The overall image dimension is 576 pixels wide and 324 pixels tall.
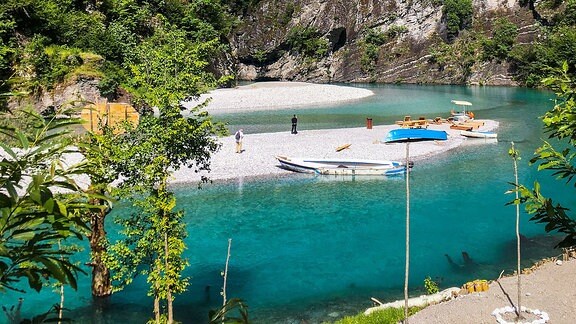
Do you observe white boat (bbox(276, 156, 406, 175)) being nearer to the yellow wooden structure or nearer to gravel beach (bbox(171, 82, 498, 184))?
gravel beach (bbox(171, 82, 498, 184))

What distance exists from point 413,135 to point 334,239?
22731 mm

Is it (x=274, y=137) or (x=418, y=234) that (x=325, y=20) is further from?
(x=418, y=234)

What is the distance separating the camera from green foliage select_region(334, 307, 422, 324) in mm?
14706

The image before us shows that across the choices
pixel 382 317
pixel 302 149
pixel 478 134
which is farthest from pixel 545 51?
pixel 382 317

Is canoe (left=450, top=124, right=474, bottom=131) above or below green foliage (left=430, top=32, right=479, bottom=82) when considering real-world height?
below

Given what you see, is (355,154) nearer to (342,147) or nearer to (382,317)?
(342,147)

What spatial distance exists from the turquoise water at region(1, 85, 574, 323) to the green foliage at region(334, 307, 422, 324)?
63.3 inches

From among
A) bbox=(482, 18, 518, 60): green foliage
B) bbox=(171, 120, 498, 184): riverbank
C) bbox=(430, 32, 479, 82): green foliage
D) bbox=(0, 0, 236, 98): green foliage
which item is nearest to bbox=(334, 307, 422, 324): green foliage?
bbox=(171, 120, 498, 184): riverbank

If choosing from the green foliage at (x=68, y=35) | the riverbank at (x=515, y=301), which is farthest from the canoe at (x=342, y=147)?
the riverbank at (x=515, y=301)

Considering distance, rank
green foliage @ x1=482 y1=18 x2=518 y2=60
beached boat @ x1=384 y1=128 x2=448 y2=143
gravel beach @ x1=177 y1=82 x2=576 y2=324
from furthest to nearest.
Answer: green foliage @ x1=482 y1=18 x2=518 y2=60 → beached boat @ x1=384 y1=128 x2=448 y2=143 → gravel beach @ x1=177 y1=82 x2=576 y2=324

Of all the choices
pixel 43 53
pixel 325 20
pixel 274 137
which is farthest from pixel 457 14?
pixel 43 53

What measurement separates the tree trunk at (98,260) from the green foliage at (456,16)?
117 metres

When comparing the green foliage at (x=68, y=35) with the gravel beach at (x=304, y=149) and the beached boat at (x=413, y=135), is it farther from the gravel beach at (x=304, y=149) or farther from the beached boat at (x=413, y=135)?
the beached boat at (x=413, y=135)

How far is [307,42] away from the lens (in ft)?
411
